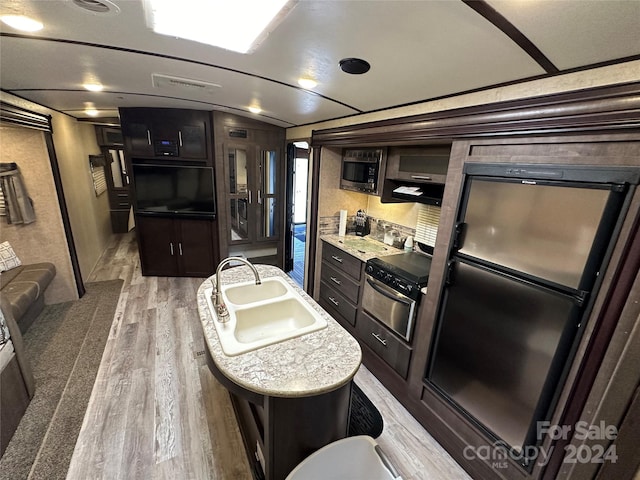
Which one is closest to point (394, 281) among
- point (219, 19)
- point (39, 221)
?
point (219, 19)

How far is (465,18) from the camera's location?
2.84ft

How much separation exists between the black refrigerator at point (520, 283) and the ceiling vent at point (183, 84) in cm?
200

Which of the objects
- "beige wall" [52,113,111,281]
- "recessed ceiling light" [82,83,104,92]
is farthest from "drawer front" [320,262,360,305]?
"beige wall" [52,113,111,281]

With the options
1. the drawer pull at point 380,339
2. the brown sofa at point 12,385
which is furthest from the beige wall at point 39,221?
the drawer pull at point 380,339

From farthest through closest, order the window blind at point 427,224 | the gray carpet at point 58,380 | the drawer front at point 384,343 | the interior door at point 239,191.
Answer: the interior door at point 239,191 < the window blind at point 427,224 < the drawer front at point 384,343 < the gray carpet at point 58,380

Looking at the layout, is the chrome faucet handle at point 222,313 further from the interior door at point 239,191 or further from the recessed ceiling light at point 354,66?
the interior door at point 239,191

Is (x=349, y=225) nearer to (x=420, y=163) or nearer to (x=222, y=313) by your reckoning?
(x=420, y=163)

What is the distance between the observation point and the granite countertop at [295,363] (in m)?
1.12

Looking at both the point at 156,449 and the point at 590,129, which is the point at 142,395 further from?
the point at 590,129

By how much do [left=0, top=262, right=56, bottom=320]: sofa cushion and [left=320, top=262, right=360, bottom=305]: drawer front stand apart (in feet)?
9.46

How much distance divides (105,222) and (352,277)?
5375 millimetres

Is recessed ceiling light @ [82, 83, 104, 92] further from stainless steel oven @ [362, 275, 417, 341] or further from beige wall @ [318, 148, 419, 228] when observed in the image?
stainless steel oven @ [362, 275, 417, 341]

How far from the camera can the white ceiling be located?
84cm

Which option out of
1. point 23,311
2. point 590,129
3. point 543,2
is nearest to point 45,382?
point 23,311
